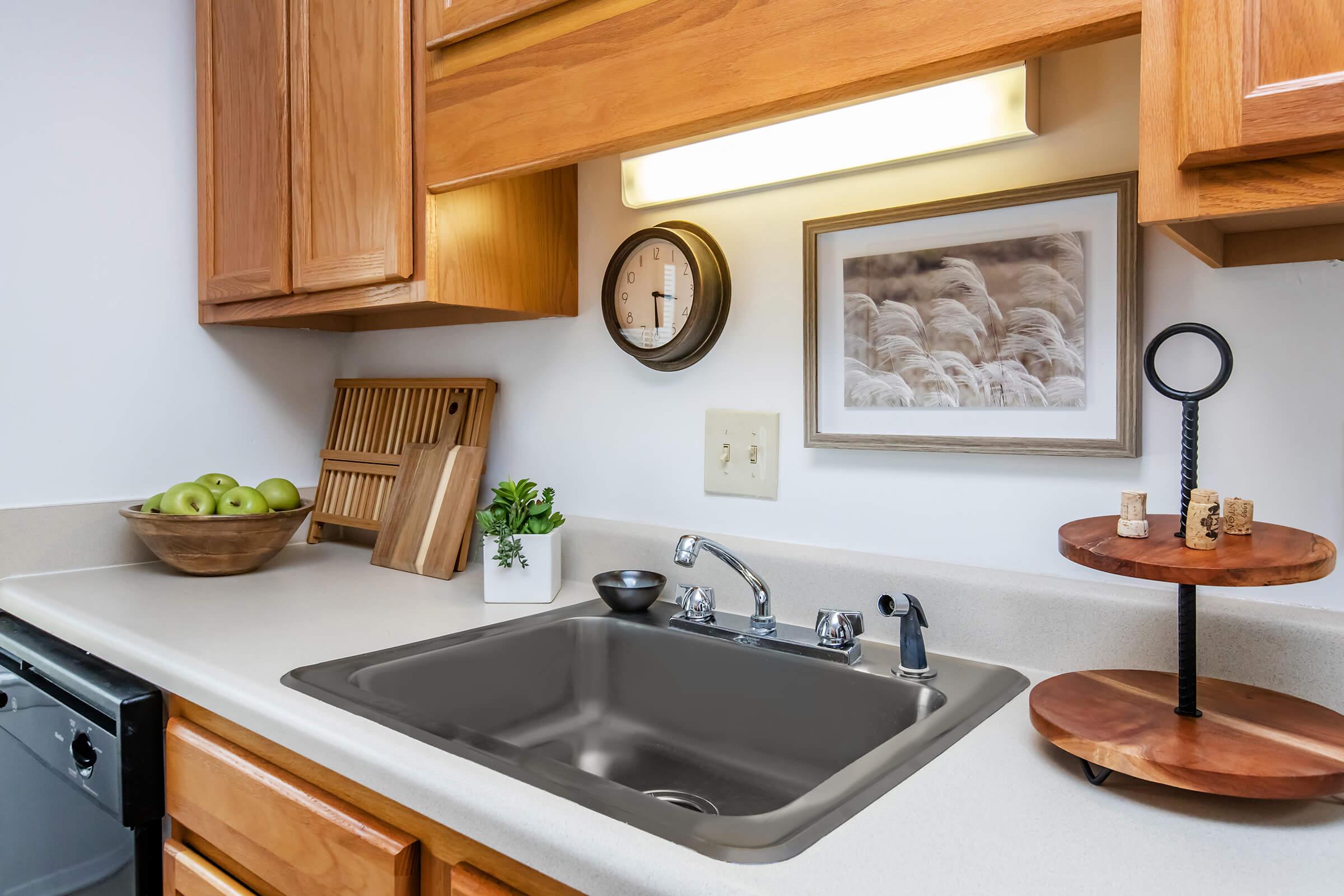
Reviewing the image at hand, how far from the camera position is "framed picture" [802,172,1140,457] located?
3.23 ft

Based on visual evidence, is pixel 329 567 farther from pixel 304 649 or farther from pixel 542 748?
pixel 542 748

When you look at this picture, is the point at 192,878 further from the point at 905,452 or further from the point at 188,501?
the point at 905,452

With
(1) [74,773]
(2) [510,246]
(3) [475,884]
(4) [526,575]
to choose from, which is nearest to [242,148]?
(2) [510,246]

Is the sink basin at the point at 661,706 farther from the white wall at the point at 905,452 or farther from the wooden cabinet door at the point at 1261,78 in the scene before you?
the wooden cabinet door at the point at 1261,78

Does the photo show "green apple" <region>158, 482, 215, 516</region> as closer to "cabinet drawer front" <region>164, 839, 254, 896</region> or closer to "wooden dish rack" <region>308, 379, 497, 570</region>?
"wooden dish rack" <region>308, 379, 497, 570</region>

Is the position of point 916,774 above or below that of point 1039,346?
below

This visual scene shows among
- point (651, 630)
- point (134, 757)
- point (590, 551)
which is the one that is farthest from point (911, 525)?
point (134, 757)

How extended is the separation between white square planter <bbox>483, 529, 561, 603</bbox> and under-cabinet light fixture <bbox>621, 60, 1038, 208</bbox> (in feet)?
1.87

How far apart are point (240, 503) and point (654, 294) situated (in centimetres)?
85

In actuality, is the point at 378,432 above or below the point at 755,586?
above

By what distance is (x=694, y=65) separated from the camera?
0.93 meters

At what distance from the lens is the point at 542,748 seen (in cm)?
119

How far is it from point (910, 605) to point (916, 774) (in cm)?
29

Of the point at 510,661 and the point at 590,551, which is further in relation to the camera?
the point at 590,551
